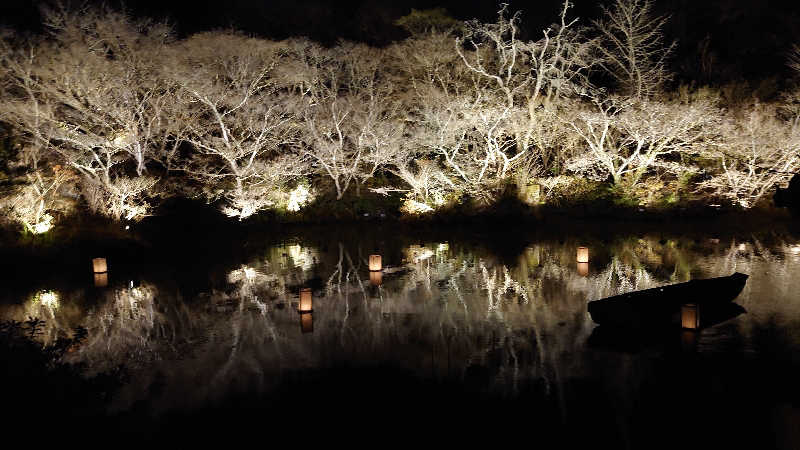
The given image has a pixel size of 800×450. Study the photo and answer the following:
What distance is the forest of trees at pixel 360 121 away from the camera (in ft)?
60.3

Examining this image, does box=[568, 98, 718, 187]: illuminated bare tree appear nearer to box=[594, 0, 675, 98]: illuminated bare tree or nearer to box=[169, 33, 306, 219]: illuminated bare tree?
box=[594, 0, 675, 98]: illuminated bare tree

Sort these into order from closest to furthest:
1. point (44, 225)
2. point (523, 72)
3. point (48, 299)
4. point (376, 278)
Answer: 1. point (48, 299)
2. point (376, 278)
3. point (44, 225)
4. point (523, 72)

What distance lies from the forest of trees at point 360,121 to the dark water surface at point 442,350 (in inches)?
284

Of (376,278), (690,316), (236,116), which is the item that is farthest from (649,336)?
(236,116)

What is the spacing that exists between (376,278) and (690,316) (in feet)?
19.3

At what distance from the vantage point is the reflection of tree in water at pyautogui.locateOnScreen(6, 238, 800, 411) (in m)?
6.58

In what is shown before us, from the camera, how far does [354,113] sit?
2270 centimetres

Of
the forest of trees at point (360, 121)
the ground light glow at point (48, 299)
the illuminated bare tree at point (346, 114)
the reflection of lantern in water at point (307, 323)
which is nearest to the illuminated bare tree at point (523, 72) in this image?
the forest of trees at point (360, 121)

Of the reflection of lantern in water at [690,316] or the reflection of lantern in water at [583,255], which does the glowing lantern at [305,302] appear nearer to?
the reflection of lantern in water at [690,316]

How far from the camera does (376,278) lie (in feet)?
38.0

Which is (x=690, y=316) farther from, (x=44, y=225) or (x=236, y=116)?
(x=236, y=116)

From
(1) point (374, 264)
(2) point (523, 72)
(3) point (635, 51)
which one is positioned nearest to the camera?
(1) point (374, 264)

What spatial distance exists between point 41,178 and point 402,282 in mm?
10375

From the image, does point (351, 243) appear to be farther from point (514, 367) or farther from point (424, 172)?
point (514, 367)
